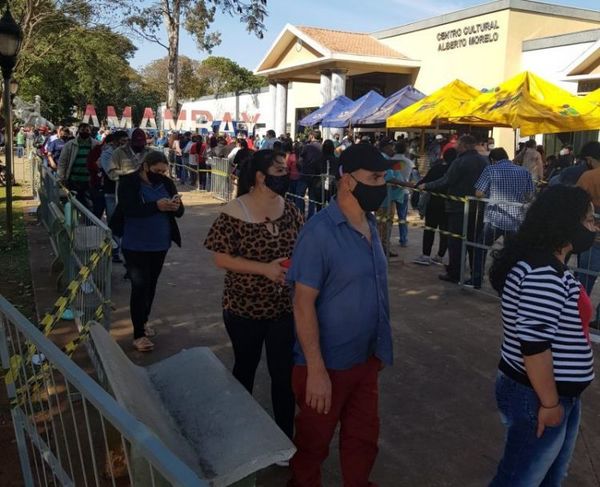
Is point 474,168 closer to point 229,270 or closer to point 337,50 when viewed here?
point 229,270

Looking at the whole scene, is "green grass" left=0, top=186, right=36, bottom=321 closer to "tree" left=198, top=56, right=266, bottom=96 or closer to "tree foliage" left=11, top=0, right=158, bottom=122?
"tree foliage" left=11, top=0, right=158, bottom=122

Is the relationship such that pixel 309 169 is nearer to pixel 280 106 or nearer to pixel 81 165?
pixel 81 165

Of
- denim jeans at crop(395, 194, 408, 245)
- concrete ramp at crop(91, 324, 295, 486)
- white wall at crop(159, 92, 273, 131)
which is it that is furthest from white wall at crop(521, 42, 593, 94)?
concrete ramp at crop(91, 324, 295, 486)

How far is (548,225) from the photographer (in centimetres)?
245

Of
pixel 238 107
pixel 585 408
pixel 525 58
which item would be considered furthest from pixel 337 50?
pixel 585 408

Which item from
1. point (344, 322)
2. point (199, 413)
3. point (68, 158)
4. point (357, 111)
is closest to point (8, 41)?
point (68, 158)

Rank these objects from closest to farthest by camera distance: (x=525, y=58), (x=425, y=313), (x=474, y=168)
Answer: (x=425, y=313), (x=474, y=168), (x=525, y=58)

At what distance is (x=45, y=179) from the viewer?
386 inches

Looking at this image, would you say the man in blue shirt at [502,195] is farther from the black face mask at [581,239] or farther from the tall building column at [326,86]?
the tall building column at [326,86]

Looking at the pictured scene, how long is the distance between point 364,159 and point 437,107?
9.32m

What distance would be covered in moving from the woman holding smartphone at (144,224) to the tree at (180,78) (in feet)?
205

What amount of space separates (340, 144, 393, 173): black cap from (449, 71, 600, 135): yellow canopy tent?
7799 millimetres

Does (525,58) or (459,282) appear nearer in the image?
(459,282)

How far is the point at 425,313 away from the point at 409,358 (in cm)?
144
